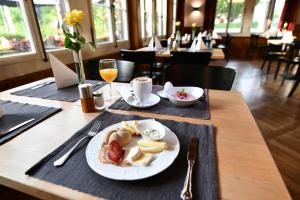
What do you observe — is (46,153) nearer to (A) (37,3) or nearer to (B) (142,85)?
(B) (142,85)

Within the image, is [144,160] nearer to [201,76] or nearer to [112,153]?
[112,153]

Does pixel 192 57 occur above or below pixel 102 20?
below

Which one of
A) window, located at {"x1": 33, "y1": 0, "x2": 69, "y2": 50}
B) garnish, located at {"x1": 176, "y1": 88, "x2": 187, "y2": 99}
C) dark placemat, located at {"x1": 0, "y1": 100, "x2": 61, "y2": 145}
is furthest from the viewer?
window, located at {"x1": 33, "y1": 0, "x2": 69, "y2": 50}

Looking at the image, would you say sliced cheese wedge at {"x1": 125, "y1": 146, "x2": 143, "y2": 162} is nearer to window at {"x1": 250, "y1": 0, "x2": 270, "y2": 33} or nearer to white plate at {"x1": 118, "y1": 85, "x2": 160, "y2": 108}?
white plate at {"x1": 118, "y1": 85, "x2": 160, "y2": 108}

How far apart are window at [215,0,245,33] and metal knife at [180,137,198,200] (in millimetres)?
7345

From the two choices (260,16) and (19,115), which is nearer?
(19,115)

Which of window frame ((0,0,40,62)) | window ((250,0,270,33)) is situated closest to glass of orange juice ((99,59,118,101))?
window frame ((0,0,40,62))

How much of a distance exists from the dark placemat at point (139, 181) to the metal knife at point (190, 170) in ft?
0.04

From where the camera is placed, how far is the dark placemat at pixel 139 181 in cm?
39

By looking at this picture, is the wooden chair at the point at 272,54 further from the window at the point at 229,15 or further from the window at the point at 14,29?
the window at the point at 14,29

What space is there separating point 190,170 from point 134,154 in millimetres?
145

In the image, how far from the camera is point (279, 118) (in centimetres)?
224

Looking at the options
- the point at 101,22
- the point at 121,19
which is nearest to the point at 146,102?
the point at 101,22

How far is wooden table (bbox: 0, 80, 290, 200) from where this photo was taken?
0.40 metres
